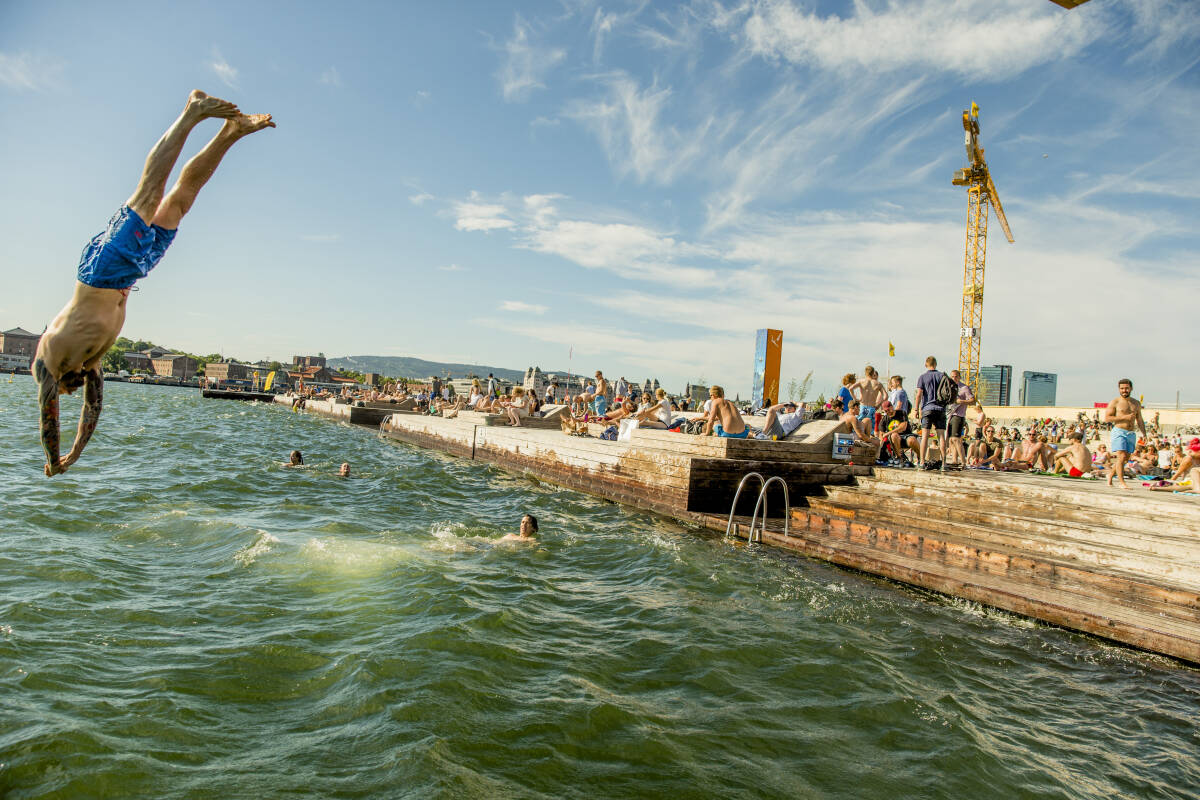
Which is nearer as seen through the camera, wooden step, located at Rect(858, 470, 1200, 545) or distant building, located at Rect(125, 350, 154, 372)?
wooden step, located at Rect(858, 470, 1200, 545)

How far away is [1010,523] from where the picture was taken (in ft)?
31.5

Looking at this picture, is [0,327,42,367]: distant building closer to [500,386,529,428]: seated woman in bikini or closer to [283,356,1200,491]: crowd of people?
[500,386,529,428]: seated woman in bikini

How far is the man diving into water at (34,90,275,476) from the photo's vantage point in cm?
309

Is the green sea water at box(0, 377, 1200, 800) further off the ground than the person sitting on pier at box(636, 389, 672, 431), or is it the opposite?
Result: the person sitting on pier at box(636, 389, 672, 431)

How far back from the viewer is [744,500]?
12.8 meters

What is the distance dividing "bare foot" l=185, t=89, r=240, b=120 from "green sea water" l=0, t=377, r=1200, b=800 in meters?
3.66

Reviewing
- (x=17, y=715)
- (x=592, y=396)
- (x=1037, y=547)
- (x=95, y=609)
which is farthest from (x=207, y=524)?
(x=592, y=396)

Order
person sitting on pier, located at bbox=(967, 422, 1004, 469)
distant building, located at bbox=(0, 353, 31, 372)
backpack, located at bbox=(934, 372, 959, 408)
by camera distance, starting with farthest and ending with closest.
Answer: distant building, located at bbox=(0, 353, 31, 372), person sitting on pier, located at bbox=(967, 422, 1004, 469), backpack, located at bbox=(934, 372, 959, 408)

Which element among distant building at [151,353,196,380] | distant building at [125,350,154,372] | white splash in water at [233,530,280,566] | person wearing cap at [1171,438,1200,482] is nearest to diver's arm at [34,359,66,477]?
white splash in water at [233,530,280,566]

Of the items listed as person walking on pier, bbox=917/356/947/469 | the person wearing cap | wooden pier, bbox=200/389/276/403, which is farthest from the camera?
wooden pier, bbox=200/389/276/403

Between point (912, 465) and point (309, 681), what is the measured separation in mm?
12968

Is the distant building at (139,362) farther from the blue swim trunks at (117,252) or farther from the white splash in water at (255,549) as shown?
the blue swim trunks at (117,252)

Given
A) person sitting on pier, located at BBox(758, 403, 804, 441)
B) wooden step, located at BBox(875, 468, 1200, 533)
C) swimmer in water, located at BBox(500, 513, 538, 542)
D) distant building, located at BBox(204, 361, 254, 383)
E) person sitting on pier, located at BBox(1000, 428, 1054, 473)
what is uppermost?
distant building, located at BBox(204, 361, 254, 383)

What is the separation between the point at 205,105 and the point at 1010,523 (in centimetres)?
1076
